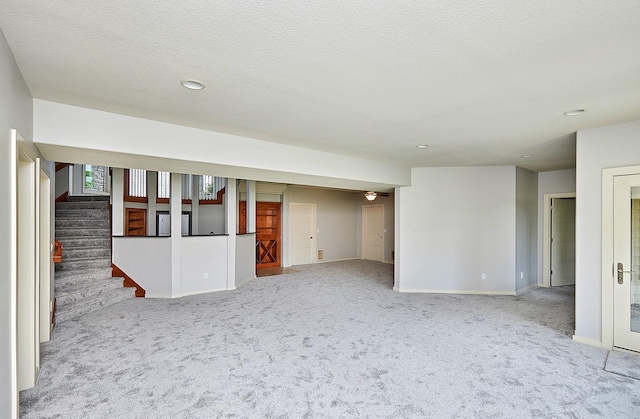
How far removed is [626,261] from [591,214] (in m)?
0.57

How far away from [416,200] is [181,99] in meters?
4.75

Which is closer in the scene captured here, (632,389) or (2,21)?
(2,21)

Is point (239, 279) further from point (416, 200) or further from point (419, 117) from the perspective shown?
point (419, 117)

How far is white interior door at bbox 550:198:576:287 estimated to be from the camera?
22.4 ft

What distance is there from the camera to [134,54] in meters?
2.05

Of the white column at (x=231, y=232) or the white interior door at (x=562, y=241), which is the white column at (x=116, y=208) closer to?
the white column at (x=231, y=232)

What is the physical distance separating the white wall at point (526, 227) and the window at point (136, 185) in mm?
8518

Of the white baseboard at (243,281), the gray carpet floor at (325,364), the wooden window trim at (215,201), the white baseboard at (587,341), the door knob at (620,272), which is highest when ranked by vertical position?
the wooden window trim at (215,201)

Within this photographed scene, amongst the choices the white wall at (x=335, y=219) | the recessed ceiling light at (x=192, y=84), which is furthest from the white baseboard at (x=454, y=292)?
the recessed ceiling light at (x=192, y=84)

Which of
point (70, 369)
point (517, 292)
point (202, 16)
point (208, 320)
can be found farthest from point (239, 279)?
point (202, 16)

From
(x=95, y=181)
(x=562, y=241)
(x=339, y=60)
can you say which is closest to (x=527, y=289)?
(x=562, y=241)

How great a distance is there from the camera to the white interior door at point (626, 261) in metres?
3.42

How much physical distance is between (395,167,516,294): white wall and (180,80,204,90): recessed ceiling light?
Answer: 15.2ft

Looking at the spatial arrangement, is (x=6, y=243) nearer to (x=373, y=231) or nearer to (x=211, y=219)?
(x=211, y=219)
